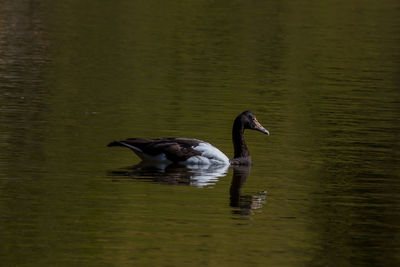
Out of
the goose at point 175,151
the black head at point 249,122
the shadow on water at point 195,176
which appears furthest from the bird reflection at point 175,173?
the black head at point 249,122

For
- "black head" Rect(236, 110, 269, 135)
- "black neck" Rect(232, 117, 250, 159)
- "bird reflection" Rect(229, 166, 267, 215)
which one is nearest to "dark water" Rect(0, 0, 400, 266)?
"bird reflection" Rect(229, 166, 267, 215)

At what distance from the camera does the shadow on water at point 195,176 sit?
56.3 ft

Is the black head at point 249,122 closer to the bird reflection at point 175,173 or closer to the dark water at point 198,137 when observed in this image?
the dark water at point 198,137

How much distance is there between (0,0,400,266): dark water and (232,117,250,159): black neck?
0.39 metres

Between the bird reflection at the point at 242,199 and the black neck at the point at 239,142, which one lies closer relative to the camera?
the bird reflection at the point at 242,199

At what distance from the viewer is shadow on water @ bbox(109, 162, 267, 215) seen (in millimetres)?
17172

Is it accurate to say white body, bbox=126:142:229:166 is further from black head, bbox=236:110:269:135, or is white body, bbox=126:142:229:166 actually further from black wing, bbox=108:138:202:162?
black head, bbox=236:110:269:135

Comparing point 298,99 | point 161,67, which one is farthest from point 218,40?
point 298,99

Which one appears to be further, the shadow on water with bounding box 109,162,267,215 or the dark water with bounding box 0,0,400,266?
the shadow on water with bounding box 109,162,267,215

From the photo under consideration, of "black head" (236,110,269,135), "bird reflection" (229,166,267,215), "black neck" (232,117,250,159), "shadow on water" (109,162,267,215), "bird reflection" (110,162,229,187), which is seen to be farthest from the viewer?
"black head" (236,110,269,135)

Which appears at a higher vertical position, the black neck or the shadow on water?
the black neck

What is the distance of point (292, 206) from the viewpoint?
1673cm

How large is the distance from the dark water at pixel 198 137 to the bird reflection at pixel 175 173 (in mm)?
54

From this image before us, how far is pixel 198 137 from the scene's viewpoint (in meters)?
23.0
